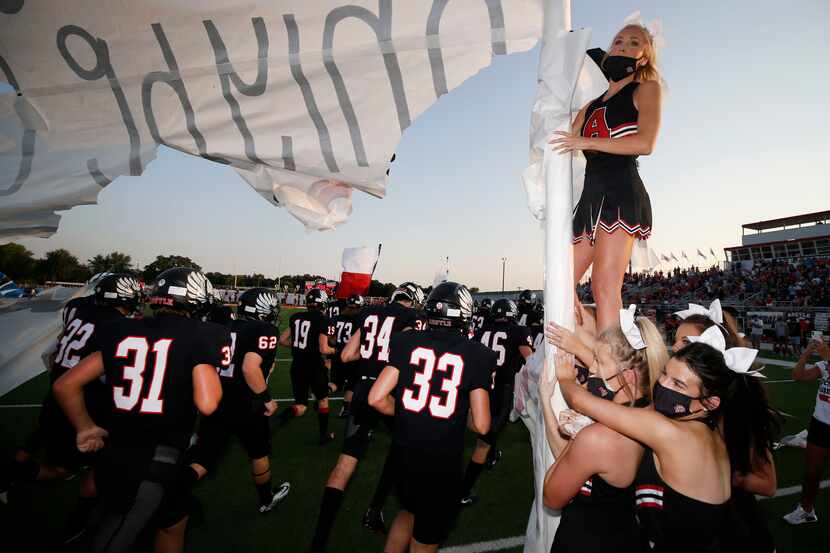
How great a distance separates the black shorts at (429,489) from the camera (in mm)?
3180

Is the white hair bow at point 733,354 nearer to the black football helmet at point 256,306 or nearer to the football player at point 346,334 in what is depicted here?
the black football helmet at point 256,306

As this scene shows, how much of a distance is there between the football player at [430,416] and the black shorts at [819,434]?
3.98m

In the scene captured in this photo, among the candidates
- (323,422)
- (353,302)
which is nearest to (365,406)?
(323,422)

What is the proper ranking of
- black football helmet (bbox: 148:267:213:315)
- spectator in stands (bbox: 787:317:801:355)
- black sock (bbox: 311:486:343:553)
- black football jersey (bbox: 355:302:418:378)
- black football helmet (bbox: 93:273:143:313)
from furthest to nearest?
1. spectator in stands (bbox: 787:317:801:355)
2. black football jersey (bbox: 355:302:418:378)
3. black football helmet (bbox: 93:273:143:313)
4. black sock (bbox: 311:486:343:553)
5. black football helmet (bbox: 148:267:213:315)

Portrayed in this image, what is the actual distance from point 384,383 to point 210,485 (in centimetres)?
325

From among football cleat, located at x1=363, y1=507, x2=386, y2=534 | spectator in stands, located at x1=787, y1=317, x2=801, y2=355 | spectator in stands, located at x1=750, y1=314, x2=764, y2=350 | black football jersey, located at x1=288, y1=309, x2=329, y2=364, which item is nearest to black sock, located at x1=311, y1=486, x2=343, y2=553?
football cleat, located at x1=363, y1=507, x2=386, y2=534

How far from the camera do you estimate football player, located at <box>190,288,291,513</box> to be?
449 centimetres

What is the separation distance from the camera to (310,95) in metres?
2.29

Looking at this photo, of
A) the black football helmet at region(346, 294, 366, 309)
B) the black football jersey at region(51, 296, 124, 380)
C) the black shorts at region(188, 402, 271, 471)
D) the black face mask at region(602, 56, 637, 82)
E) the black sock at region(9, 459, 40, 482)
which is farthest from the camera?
the black football helmet at region(346, 294, 366, 309)

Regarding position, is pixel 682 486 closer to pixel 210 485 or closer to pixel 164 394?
pixel 164 394

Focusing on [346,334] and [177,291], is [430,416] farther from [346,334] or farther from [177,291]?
[346,334]

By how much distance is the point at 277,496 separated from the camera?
4.86 metres

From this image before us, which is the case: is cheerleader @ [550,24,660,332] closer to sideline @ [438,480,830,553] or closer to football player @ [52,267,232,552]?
football player @ [52,267,232,552]

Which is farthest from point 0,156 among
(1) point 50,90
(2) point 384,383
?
(2) point 384,383
